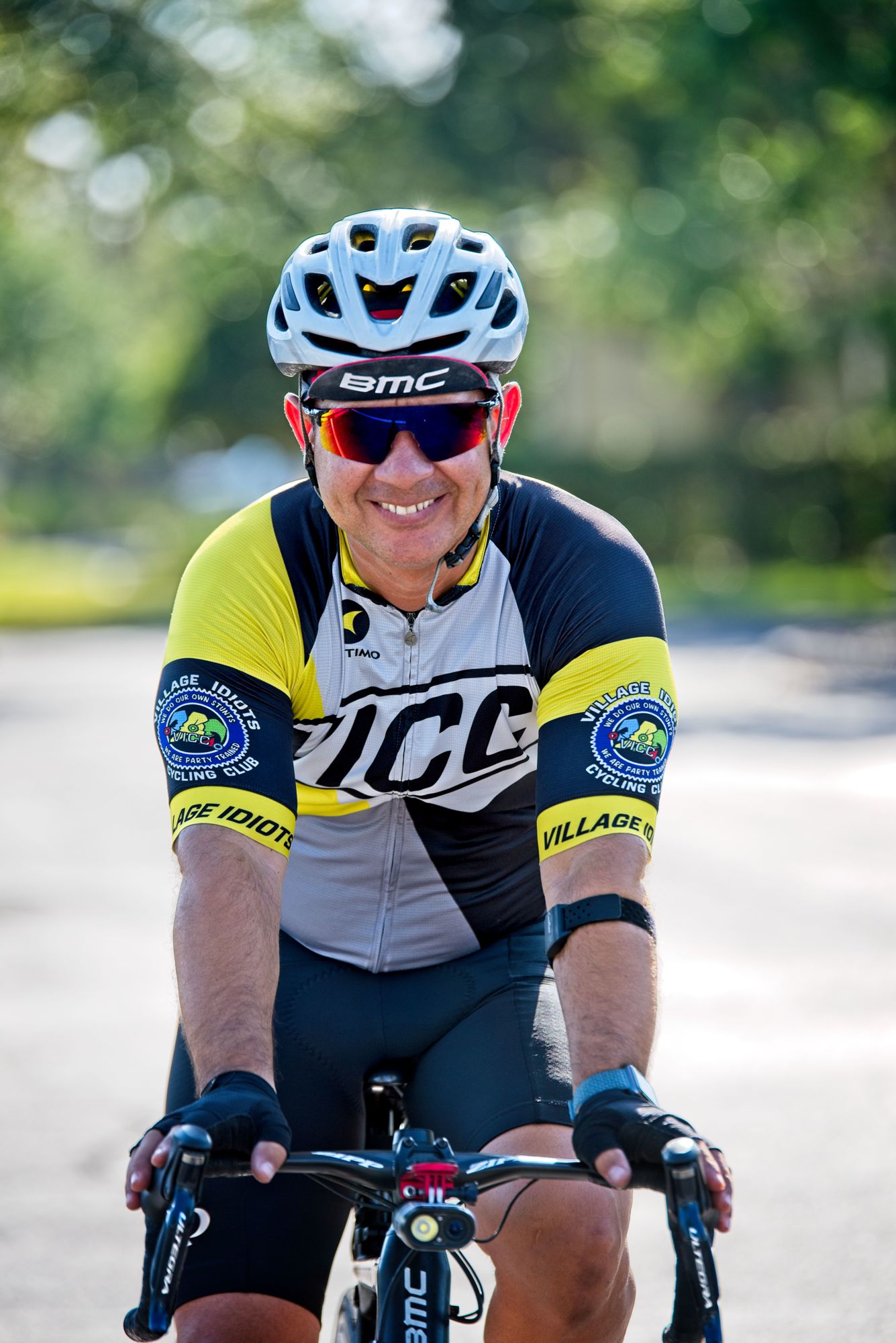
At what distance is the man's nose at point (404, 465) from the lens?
2803mm

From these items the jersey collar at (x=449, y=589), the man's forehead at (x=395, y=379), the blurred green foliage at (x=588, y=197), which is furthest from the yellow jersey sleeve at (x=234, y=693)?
the blurred green foliage at (x=588, y=197)

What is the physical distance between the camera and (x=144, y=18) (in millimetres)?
33250

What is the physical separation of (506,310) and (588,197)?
3467cm

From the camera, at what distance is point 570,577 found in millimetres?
2912

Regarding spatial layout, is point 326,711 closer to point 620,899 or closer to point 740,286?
point 620,899

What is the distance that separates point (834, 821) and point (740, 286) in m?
21.8

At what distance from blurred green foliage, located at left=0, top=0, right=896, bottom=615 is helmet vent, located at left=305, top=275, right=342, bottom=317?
22.9 meters

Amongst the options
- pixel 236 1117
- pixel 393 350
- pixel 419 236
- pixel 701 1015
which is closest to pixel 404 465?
pixel 393 350

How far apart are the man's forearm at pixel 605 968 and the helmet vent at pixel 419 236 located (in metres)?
1.24

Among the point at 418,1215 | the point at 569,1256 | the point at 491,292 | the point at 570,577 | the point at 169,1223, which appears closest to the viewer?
the point at 169,1223

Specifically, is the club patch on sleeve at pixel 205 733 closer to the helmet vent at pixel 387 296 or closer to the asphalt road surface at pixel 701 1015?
the helmet vent at pixel 387 296

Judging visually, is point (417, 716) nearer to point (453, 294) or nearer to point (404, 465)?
point (404, 465)

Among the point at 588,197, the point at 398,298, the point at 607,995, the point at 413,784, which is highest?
the point at 588,197

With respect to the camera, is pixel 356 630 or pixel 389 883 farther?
pixel 389 883
